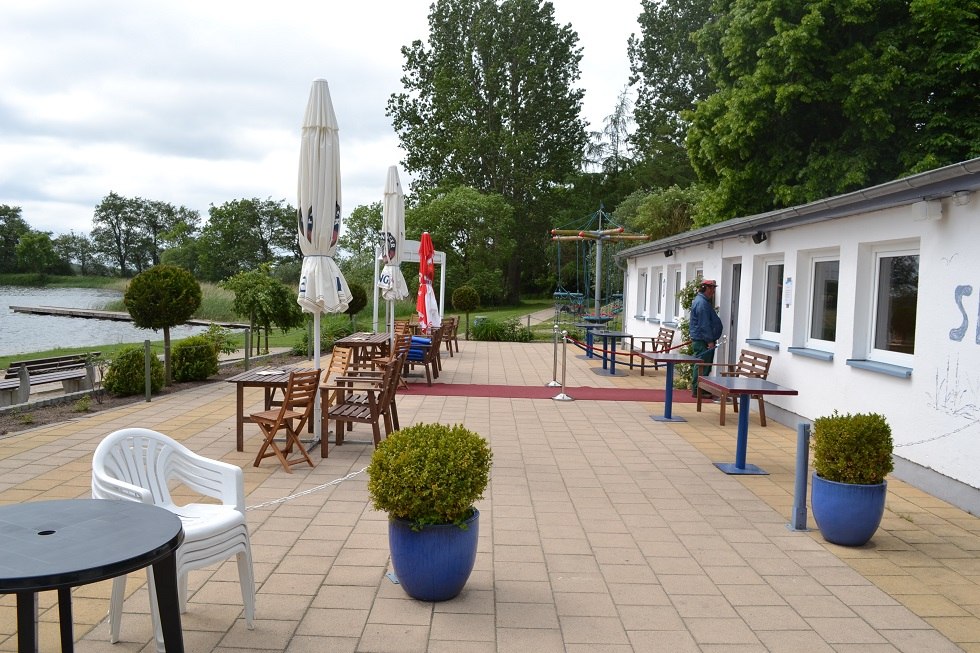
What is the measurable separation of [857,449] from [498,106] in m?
38.4

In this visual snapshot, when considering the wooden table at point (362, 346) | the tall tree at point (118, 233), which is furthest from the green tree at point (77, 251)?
the wooden table at point (362, 346)

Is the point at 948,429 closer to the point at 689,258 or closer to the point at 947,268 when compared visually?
the point at 947,268

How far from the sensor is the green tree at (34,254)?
49656mm

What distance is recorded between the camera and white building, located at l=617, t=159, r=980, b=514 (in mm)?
5738

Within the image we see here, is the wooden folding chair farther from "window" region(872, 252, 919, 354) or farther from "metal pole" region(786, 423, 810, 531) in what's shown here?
"window" region(872, 252, 919, 354)

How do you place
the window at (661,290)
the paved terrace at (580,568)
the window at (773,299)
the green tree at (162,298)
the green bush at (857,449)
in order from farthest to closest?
the window at (661,290) < the green tree at (162,298) < the window at (773,299) < the green bush at (857,449) < the paved terrace at (580,568)

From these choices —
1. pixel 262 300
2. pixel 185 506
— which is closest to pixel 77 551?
pixel 185 506

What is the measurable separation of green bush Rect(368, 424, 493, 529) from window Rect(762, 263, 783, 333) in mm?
7463

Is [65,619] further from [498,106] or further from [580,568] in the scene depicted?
[498,106]

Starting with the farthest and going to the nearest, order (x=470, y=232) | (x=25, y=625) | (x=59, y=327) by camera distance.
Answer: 1. (x=470, y=232)
2. (x=59, y=327)
3. (x=25, y=625)

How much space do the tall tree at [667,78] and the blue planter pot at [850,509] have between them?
33637mm

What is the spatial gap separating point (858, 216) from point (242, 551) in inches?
275

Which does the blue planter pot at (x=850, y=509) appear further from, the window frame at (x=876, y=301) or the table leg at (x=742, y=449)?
the window frame at (x=876, y=301)

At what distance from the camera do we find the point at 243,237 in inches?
2279
